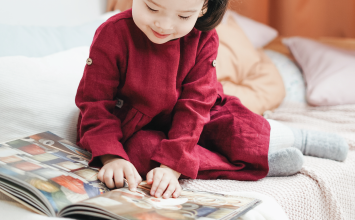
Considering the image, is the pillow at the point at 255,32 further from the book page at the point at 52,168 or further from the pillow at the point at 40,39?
the book page at the point at 52,168

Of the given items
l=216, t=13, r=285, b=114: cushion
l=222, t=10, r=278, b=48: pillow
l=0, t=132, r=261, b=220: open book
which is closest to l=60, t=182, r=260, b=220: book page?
l=0, t=132, r=261, b=220: open book

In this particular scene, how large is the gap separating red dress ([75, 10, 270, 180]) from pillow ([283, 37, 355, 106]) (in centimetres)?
61

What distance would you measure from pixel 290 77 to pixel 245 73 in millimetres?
233

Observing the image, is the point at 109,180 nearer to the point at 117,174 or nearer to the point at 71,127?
the point at 117,174

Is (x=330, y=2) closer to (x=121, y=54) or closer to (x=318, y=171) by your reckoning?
(x=318, y=171)

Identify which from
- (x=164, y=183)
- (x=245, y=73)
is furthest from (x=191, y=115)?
(x=245, y=73)

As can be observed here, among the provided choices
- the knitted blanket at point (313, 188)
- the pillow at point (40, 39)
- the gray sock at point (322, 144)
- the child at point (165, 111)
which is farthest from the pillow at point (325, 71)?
the pillow at point (40, 39)

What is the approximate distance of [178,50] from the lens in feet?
2.71

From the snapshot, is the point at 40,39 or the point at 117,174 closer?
the point at 117,174

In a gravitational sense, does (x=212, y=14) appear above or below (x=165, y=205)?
above

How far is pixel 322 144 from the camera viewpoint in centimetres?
101

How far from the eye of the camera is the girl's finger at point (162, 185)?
25.4 inches

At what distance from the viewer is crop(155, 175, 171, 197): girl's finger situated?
0.64 metres

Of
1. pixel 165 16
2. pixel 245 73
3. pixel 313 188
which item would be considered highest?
pixel 165 16
